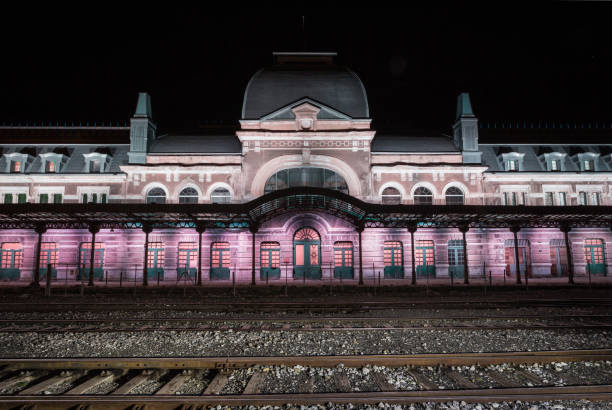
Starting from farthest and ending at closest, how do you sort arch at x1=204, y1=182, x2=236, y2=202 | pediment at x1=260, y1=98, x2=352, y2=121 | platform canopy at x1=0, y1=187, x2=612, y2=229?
arch at x1=204, y1=182, x2=236, y2=202 < pediment at x1=260, y1=98, x2=352, y2=121 < platform canopy at x1=0, y1=187, x2=612, y2=229

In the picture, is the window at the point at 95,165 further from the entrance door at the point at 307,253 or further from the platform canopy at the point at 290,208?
the entrance door at the point at 307,253

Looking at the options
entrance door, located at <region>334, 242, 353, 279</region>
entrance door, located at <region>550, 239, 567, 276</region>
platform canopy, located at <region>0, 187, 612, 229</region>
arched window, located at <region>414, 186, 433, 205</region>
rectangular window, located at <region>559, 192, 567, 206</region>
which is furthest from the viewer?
rectangular window, located at <region>559, 192, 567, 206</region>

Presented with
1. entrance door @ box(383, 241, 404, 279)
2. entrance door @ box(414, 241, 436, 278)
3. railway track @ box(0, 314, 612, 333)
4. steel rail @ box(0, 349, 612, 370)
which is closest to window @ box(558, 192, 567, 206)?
entrance door @ box(414, 241, 436, 278)

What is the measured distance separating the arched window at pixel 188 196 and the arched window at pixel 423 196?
17365 millimetres

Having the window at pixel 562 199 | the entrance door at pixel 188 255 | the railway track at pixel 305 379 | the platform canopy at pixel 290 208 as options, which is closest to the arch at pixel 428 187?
the platform canopy at pixel 290 208

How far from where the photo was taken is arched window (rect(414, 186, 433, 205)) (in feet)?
87.6

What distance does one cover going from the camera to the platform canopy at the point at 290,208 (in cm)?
1909

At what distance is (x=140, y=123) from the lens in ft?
90.4

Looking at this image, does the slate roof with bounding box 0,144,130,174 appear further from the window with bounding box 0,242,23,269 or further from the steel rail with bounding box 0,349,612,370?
the steel rail with bounding box 0,349,612,370

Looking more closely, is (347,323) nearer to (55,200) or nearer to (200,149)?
(200,149)

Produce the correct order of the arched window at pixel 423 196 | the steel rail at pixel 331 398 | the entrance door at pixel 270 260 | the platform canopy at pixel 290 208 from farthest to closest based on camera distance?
the arched window at pixel 423 196 < the entrance door at pixel 270 260 < the platform canopy at pixel 290 208 < the steel rail at pixel 331 398

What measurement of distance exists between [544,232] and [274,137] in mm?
22975

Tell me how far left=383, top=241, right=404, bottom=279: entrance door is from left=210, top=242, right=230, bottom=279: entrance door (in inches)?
480

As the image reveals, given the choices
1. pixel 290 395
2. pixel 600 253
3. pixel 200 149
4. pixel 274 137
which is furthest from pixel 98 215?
pixel 600 253
